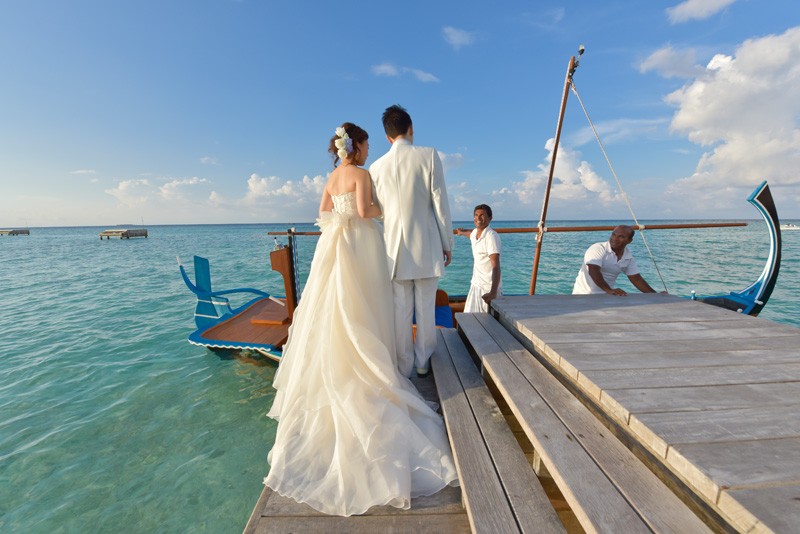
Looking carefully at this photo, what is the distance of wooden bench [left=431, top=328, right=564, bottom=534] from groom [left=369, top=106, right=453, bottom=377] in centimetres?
76

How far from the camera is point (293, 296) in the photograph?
488cm

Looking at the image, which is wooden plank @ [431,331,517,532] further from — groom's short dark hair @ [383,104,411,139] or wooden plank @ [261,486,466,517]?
groom's short dark hair @ [383,104,411,139]

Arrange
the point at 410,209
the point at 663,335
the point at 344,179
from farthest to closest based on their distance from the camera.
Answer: the point at 344,179
the point at 410,209
the point at 663,335

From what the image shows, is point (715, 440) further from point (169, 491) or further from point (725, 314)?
point (169, 491)

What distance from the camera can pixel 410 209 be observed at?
2.43 metres

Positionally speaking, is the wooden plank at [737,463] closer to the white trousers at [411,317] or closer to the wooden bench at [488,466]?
the wooden bench at [488,466]

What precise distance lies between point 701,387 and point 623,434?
17.3 inches

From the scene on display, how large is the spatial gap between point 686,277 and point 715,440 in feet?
61.4

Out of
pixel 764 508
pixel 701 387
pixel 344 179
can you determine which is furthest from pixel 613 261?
pixel 764 508

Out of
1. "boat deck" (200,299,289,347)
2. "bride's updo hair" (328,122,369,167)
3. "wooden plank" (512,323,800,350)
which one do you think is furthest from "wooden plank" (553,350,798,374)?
"boat deck" (200,299,289,347)

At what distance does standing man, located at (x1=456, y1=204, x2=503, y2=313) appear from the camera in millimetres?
4027

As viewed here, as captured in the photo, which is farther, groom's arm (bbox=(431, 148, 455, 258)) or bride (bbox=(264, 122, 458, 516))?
groom's arm (bbox=(431, 148, 455, 258))

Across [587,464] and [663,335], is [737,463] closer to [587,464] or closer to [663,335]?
[587,464]

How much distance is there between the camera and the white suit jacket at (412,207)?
2.41 metres
